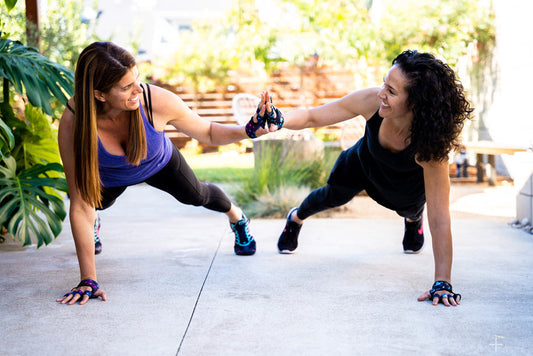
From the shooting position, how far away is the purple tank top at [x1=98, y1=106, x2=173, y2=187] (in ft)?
8.09

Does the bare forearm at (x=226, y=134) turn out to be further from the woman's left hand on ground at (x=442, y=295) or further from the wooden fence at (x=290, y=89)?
the wooden fence at (x=290, y=89)

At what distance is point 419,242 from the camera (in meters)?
3.24

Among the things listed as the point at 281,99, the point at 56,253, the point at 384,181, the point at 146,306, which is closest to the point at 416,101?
the point at 384,181

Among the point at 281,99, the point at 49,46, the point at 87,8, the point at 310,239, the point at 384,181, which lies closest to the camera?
the point at 384,181

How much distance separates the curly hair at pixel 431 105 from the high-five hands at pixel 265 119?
564mm

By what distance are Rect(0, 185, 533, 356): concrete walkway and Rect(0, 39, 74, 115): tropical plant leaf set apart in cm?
92

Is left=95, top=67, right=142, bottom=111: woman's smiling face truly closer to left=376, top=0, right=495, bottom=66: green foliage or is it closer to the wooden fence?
left=376, top=0, right=495, bottom=66: green foliage

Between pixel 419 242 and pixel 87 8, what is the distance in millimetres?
7364

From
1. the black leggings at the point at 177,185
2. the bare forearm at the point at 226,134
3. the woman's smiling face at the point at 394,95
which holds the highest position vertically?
the woman's smiling face at the point at 394,95

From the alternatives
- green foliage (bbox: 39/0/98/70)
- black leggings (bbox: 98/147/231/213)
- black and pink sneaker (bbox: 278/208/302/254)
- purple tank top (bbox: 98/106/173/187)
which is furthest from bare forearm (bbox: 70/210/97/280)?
green foliage (bbox: 39/0/98/70)

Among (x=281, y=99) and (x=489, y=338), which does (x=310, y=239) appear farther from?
(x=281, y=99)

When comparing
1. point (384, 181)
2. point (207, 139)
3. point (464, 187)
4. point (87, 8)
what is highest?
point (87, 8)

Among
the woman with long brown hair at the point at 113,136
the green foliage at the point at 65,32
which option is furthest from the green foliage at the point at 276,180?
the green foliage at the point at 65,32

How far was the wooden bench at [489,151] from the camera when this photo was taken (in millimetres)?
5401
